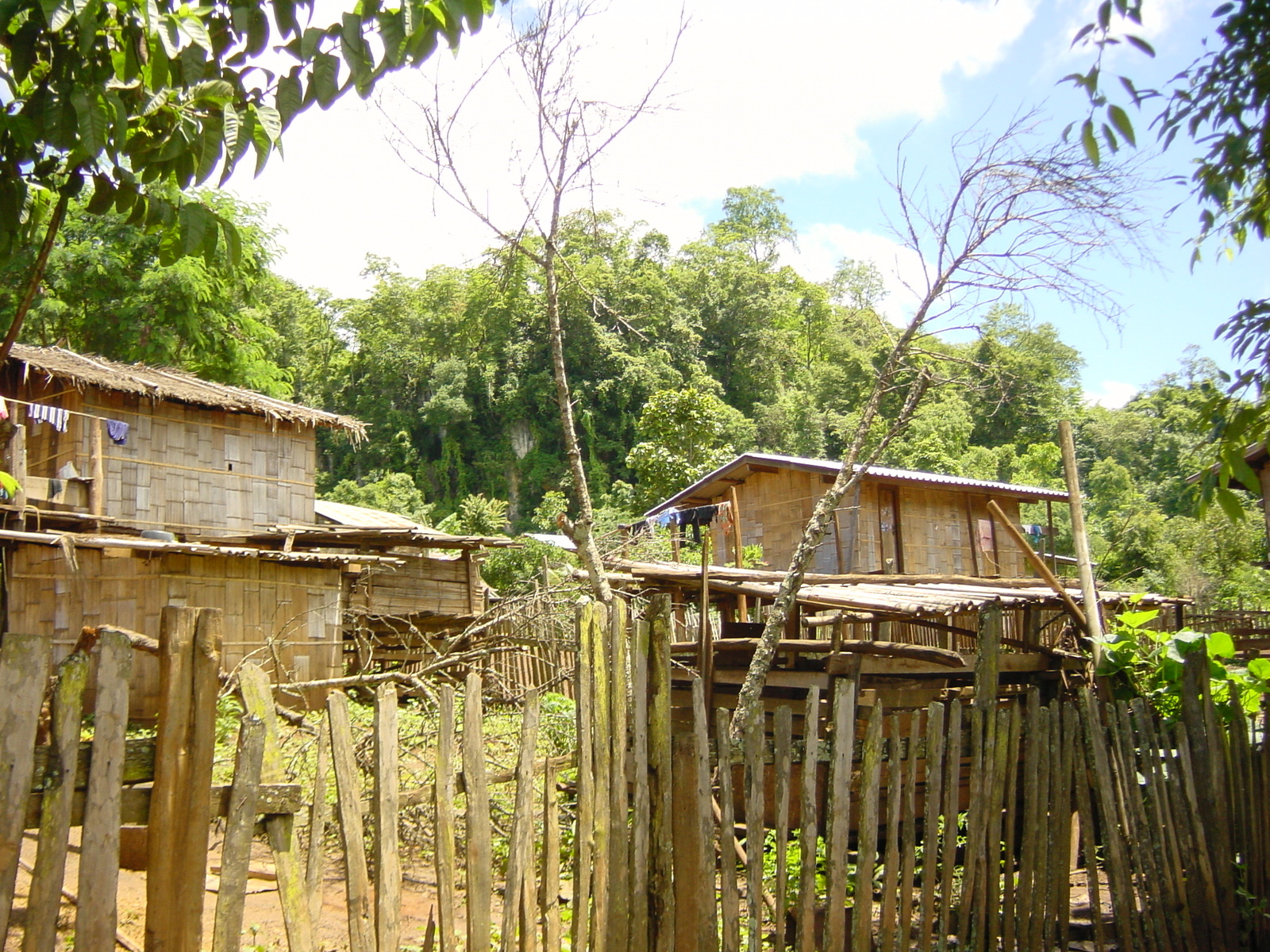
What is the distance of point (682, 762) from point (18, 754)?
206 cm

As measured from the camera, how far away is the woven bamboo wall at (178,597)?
14344 mm

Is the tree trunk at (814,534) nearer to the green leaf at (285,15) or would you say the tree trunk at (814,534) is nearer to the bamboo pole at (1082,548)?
the bamboo pole at (1082,548)

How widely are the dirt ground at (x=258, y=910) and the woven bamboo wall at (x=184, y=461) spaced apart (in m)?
12.2

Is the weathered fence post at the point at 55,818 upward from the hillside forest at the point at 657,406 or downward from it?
downward

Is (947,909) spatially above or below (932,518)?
below

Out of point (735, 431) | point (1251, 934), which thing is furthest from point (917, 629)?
point (735, 431)

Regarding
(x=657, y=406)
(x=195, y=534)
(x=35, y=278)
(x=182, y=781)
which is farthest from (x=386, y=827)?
(x=657, y=406)

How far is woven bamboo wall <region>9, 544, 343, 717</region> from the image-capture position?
14344 millimetres

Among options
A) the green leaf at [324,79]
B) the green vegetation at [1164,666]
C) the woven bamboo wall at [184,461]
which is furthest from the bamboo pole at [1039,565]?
the woven bamboo wall at [184,461]

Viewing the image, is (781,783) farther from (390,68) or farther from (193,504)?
(193,504)

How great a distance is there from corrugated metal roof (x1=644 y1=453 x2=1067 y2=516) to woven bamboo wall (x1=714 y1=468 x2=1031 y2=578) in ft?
1.38

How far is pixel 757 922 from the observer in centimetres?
369

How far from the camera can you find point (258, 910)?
614 cm

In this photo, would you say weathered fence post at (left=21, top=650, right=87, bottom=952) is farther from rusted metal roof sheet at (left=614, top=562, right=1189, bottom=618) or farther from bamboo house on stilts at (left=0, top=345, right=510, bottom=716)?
bamboo house on stilts at (left=0, top=345, right=510, bottom=716)
